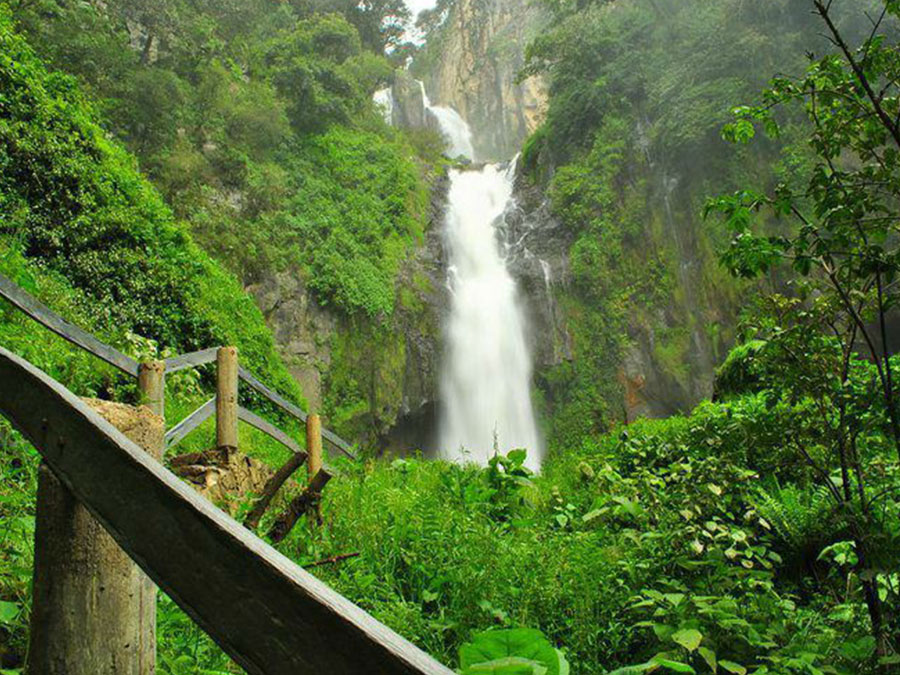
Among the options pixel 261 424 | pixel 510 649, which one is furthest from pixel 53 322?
pixel 510 649

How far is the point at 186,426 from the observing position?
4414 millimetres

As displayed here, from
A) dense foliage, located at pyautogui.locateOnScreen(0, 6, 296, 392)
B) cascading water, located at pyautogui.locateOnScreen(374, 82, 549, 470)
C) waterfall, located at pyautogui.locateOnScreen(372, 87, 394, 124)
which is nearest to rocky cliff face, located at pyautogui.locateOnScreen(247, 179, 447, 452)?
cascading water, located at pyautogui.locateOnScreen(374, 82, 549, 470)

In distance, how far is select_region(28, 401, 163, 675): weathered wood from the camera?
115 cm

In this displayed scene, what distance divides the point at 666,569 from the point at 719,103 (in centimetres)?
1727

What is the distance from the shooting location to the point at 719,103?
16.5 meters

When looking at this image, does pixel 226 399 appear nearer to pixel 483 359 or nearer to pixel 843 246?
pixel 843 246

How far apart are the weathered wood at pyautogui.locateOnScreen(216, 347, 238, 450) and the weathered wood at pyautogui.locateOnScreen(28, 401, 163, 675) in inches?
151

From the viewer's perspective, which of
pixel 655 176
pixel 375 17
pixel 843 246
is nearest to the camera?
pixel 843 246

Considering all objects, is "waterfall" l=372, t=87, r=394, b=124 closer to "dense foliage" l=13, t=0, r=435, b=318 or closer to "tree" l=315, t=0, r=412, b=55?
"tree" l=315, t=0, r=412, b=55

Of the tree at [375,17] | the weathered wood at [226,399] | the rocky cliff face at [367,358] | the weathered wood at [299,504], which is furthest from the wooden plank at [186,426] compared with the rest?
the tree at [375,17]

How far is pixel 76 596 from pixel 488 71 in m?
43.4

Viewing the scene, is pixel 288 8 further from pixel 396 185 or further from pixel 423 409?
pixel 423 409

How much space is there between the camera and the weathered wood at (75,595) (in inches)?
45.1

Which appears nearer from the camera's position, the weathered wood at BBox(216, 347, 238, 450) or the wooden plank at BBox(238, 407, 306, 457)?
the weathered wood at BBox(216, 347, 238, 450)
